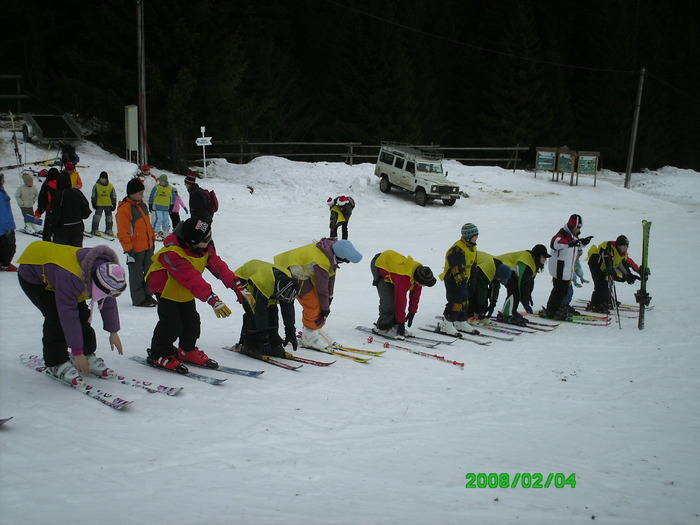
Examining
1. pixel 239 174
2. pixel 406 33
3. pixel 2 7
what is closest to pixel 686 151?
pixel 406 33

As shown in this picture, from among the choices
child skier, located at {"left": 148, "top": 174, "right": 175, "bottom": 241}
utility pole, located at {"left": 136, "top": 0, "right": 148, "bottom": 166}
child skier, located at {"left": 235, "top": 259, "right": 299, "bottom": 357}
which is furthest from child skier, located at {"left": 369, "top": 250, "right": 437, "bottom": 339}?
utility pole, located at {"left": 136, "top": 0, "right": 148, "bottom": 166}

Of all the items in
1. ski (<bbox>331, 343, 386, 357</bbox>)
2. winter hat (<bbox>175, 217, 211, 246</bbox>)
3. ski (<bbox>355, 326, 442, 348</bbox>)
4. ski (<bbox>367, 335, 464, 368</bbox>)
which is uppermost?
winter hat (<bbox>175, 217, 211, 246</bbox>)

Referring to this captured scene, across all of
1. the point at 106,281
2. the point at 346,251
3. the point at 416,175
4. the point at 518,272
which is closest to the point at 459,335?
the point at 518,272

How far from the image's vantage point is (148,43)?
933 inches

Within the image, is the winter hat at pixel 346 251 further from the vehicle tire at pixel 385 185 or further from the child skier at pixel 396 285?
the vehicle tire at pixel 385 185

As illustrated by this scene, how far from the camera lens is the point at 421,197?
24.5 meters

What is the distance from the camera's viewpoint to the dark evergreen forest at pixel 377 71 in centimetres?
2395

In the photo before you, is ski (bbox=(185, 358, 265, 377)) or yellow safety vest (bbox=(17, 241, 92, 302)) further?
ski (bbox=(185, 358, 265, 377))

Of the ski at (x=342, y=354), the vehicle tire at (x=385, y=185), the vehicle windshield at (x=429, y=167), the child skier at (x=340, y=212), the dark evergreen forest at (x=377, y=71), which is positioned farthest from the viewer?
the vehicle tire at (x=385, y=185)

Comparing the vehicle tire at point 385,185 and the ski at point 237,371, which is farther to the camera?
the vehicle tire at point 385,185

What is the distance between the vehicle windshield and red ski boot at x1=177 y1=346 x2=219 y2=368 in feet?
63.2

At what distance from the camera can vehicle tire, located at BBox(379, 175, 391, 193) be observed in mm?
25781

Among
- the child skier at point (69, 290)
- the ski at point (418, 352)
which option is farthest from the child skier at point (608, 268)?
the child skier at point (69, 290)

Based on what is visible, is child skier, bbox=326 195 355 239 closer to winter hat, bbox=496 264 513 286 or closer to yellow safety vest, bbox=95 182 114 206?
yellow safety vest, bbox=95 182 114 206
